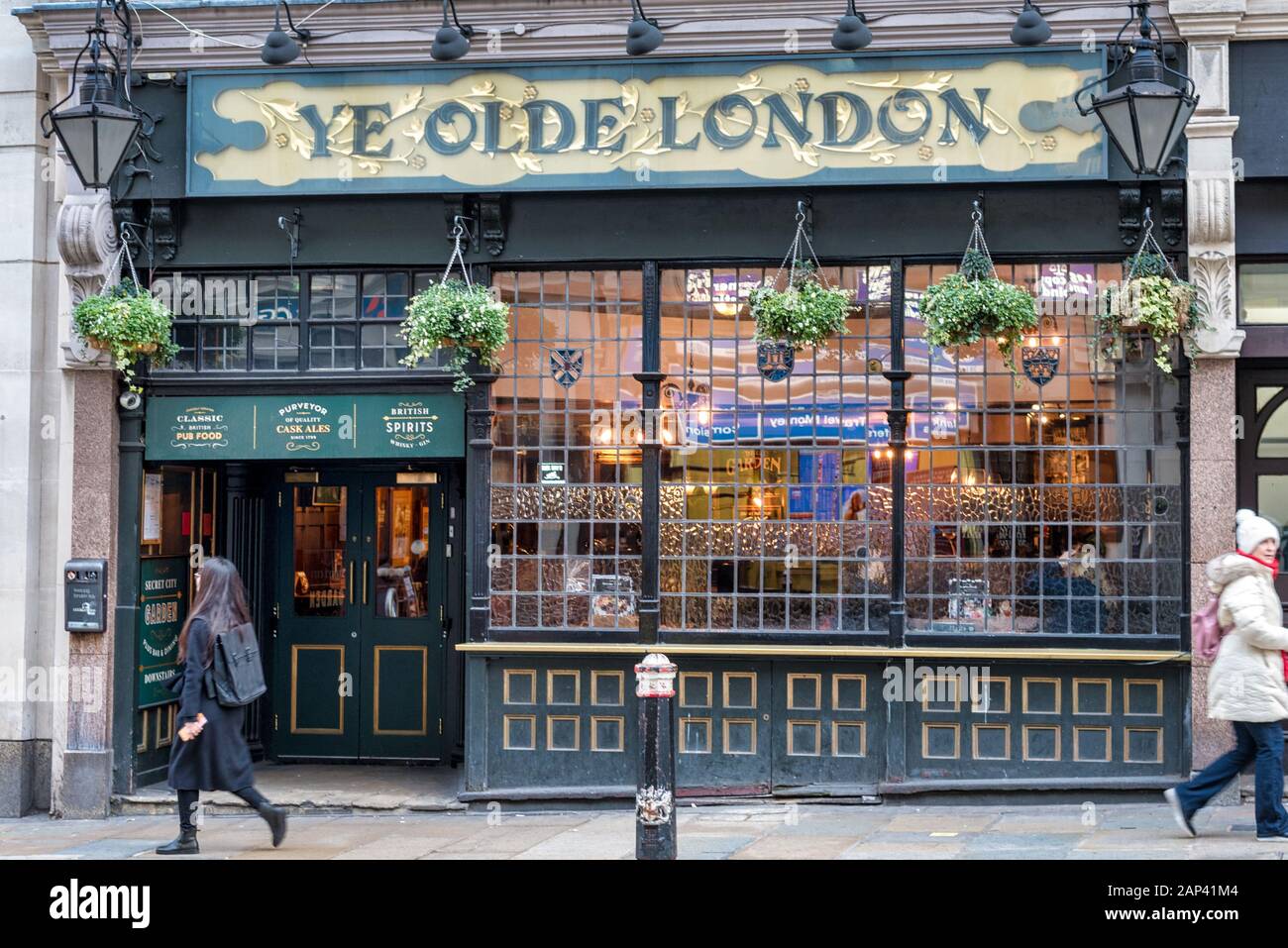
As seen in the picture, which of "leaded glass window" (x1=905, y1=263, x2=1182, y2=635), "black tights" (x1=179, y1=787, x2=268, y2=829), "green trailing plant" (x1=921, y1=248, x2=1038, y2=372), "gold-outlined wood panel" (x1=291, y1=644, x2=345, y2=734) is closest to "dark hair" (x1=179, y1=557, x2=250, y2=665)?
"black tights" (x1=179, y1=787, x2=268, y2=829)

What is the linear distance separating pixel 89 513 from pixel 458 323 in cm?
345

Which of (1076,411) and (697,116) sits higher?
(697,116)

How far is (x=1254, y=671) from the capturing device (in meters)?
8.64

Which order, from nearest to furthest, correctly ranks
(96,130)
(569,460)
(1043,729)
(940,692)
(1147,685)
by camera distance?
(96,130)
(1147,685)
(1043,729)
(940,692)
(569,460)

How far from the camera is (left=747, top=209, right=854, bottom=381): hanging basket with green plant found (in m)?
10.7

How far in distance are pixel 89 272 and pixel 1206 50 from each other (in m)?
8.52

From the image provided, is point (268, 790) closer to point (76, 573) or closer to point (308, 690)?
point (308, 690)

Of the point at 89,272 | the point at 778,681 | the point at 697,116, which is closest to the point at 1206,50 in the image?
the point at 697,116

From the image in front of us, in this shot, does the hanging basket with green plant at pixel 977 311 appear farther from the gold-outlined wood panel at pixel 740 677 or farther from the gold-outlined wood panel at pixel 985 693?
the gold-outlined wood panel at pixel 740 677

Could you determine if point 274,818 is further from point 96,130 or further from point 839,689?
point 96,130

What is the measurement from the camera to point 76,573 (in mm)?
11766

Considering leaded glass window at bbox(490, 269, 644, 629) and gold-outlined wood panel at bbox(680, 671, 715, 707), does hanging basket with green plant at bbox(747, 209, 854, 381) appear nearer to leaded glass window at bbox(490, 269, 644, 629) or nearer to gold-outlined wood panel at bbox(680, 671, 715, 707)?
leaded glass window at bbox(490, 269, 644, 629)

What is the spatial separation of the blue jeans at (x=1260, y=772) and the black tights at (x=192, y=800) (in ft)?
19.1

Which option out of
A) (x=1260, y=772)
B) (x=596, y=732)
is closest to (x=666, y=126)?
(x=596, y=732)
